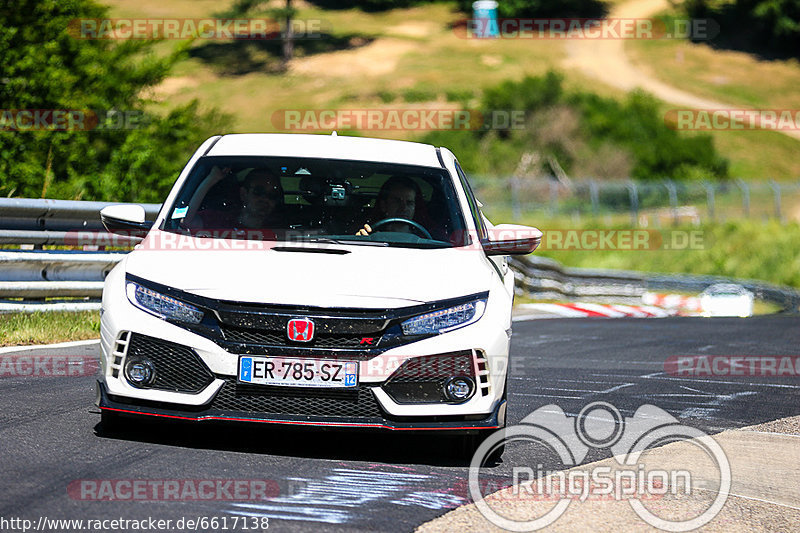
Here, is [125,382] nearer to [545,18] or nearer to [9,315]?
[9,315]

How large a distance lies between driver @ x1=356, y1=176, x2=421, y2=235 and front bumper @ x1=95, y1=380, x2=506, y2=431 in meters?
1.35

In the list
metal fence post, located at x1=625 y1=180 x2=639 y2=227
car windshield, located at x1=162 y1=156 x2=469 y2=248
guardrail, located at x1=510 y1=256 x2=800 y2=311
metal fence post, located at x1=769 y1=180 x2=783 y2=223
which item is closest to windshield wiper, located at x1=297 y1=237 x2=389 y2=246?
car windshield, located at x1=162 y1=156 x2=469 y2=248

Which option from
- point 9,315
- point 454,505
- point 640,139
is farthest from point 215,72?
point 454,505

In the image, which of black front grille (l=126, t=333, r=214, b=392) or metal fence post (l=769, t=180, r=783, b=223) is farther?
metal fence post (l=769, t=180, r=783, b=223)

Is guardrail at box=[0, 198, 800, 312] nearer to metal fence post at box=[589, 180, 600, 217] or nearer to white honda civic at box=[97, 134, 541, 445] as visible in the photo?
white honda civic at box=[97, 134, 541, 445]

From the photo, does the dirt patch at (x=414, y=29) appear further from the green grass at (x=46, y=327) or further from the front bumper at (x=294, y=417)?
the front bumper at (x=294, y=417)

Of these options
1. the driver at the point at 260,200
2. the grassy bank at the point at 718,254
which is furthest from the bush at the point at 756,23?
the driver at the point at 260,200

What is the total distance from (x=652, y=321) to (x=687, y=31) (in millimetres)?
76869

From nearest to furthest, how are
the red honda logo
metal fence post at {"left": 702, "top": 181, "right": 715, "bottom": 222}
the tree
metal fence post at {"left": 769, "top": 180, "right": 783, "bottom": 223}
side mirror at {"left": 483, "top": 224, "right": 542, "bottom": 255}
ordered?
the red honda logo < side mirror at {"left": 483, "top": 224, "right": 542, "bottom": 255} < the tree < metal fence post at {"left": 769, "top": 180, "right": 783, "bottom": 223} < metal fence post at {"left": 702, "top": 181, "right": 715, "bottom": 222}

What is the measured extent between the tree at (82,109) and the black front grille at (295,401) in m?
9.17

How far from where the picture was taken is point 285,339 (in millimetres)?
5395

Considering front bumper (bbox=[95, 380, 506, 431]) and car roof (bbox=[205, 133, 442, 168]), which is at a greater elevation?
car roof (bbox=[205, 133, 442, 168])

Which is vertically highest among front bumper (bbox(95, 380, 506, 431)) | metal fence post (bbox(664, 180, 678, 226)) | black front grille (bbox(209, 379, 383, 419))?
black front grille (bbox(209, 379, 383, 419))

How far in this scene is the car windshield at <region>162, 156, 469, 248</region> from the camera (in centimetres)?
642
